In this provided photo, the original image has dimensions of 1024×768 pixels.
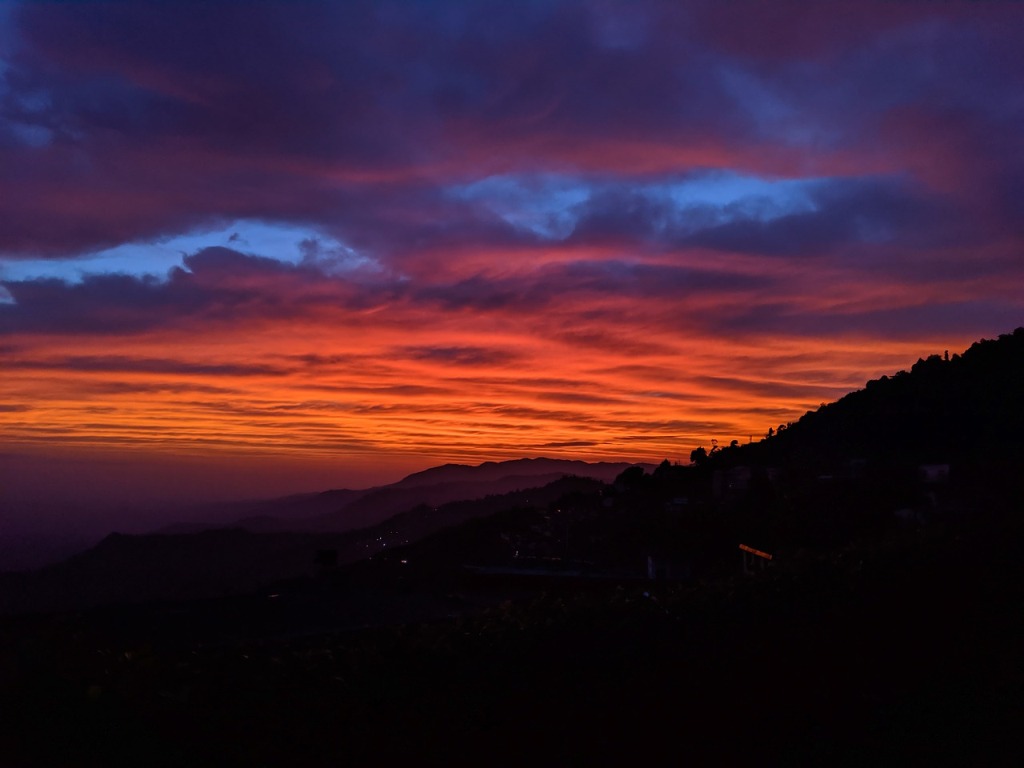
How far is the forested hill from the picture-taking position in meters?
40.2

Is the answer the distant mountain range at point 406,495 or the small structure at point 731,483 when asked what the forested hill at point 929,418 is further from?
the distant mountain range at point 406,495

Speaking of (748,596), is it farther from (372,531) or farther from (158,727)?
(372,531)

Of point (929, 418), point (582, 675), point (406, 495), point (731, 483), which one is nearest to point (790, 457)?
point (929, 418)

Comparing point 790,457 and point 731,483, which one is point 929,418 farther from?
point 731,483

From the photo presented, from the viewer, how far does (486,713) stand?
6363mm

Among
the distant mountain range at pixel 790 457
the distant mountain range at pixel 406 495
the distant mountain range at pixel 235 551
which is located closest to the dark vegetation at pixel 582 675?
the distant mountain range at pixel 235 551

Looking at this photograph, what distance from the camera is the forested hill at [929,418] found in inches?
1582

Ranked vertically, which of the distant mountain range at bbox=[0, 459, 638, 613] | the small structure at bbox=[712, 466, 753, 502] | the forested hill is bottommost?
the distant mountain range at bbox=[0, 459, 638, 613]

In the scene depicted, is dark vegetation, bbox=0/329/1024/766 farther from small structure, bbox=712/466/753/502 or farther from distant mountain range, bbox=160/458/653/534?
distant mountain range, bbox=160/458/653/534

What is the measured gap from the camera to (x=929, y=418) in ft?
144

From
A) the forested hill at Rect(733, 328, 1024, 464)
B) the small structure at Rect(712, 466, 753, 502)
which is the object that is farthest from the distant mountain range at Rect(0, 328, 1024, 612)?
the small structure at Rect(712, 466, 753, 502)

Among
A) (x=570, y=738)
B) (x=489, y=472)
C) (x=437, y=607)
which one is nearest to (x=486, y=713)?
(x=570, y=738)

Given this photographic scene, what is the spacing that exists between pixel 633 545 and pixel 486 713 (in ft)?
81.2

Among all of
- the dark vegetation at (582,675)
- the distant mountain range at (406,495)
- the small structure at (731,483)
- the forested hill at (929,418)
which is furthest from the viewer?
the distant mountain range at (406,495)
